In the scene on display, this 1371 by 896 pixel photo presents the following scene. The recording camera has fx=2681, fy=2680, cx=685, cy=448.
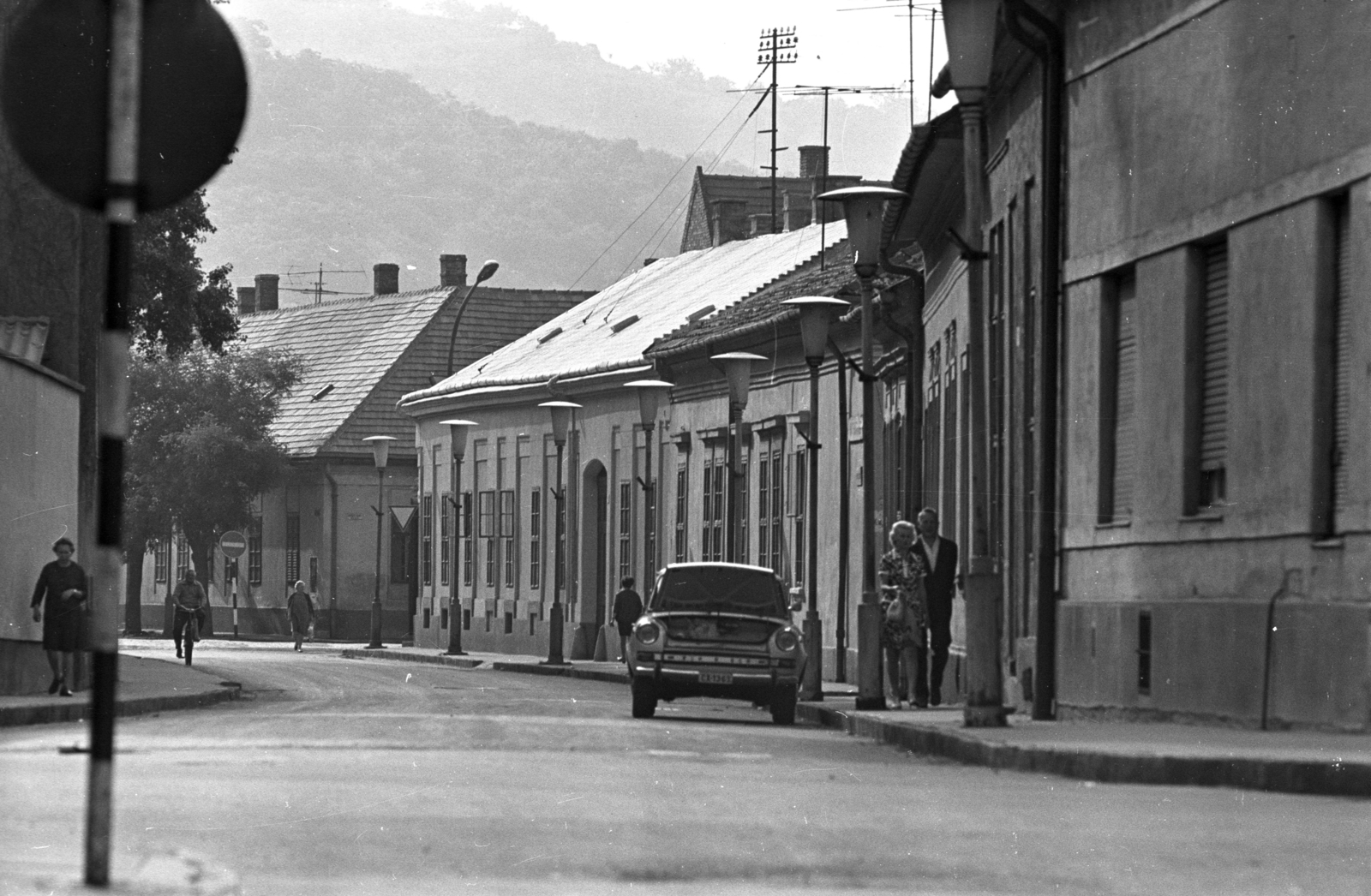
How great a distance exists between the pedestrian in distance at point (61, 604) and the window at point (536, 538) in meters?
32.7

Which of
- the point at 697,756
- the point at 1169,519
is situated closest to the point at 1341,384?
the point at 1169,519

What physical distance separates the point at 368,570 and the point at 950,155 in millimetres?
46903

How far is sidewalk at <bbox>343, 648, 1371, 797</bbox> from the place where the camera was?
14.0 meters

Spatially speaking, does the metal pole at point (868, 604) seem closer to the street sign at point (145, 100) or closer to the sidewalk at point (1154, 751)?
the sidewalk at point (1154, 751)

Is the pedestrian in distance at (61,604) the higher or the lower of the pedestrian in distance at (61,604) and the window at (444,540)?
the lower

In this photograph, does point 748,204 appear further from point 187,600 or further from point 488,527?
point 187,600

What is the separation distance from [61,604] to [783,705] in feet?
24.7

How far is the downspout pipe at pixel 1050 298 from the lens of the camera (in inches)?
891

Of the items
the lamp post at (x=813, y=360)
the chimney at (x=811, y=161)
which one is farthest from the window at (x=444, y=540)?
the lamp post at (x=813, y=360)

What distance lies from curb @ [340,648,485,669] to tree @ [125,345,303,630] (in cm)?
1252

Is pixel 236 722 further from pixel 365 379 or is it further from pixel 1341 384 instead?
pixel 365 379

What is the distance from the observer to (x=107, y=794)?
7133 mm

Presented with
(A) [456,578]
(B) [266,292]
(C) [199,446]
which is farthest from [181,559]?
(A) [456,578]

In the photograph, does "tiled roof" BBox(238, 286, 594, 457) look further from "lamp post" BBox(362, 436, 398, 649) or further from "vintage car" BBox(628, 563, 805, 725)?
"vintage car" BBox(628, 563, 805, 725)
